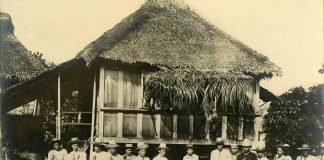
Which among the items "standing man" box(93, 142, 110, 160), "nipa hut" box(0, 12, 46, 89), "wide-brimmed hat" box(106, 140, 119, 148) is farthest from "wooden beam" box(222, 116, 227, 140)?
"nipa hut" box(0, 12, 46, 89)

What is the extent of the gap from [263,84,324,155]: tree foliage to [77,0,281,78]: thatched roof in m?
5.23

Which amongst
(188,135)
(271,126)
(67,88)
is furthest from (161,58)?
(271,126)

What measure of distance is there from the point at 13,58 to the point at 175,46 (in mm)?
6330

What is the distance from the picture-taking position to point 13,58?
17.7m

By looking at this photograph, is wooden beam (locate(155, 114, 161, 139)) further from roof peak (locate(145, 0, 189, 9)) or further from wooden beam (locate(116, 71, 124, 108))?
roof peak (locate(145, 0, 189, 9))

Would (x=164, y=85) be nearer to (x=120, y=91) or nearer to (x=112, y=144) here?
(x=120, y=91)

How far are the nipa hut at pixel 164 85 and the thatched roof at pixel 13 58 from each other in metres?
1.57

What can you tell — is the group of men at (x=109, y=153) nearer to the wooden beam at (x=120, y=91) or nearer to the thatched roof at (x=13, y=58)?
the wooden beam at (x=120, y=91)

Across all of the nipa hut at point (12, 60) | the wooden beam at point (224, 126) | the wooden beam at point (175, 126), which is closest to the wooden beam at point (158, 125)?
the wooden beam at point (175, 126)

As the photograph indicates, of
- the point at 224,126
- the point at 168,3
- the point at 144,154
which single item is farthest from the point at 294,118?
the point at 144,154

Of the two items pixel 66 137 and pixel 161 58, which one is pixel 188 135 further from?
pixel 66 137

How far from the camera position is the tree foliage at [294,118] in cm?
1975

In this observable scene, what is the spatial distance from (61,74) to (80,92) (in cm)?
340

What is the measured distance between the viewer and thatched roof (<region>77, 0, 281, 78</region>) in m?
13.7
